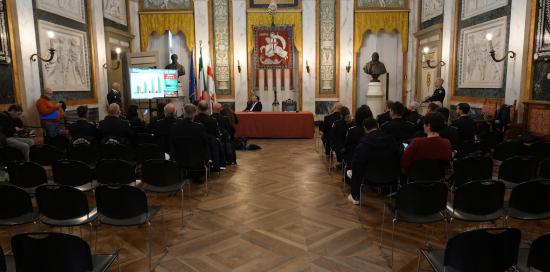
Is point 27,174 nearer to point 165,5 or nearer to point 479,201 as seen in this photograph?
point 479,201

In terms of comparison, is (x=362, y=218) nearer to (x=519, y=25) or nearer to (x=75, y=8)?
(x=519, y=25)

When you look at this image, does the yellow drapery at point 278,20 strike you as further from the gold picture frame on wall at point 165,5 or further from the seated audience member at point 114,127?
the seated audience member at point 114,127

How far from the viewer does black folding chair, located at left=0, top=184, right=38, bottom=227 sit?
3154 millimetres

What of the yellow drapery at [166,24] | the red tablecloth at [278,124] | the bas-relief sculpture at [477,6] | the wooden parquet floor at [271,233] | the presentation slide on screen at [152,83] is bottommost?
the wooden parquet floor at [271,233]

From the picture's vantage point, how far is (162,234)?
4.04 metres

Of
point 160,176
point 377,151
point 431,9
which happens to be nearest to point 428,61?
point 431,9

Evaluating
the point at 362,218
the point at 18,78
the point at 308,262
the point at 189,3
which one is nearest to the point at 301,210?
the point at 362,218

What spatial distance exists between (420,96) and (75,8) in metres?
10.4

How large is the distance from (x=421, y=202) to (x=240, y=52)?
444 inches

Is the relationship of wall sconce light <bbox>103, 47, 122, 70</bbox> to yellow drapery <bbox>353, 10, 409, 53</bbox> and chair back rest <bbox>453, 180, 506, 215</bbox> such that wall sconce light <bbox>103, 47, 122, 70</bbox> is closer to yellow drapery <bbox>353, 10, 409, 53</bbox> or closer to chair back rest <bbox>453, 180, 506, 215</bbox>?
yellow drapery <bbox>353, 10, 409, 53</bbox>

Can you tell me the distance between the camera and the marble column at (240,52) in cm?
1345

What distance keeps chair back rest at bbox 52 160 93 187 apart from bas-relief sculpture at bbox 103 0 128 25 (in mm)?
A: 8413

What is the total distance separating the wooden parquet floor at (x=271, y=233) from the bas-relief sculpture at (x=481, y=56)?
5.50 metres

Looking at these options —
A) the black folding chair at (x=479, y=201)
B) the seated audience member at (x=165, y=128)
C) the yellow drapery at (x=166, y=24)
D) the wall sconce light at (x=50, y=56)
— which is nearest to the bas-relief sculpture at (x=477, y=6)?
the black folding chair at (x=479, y=201)
